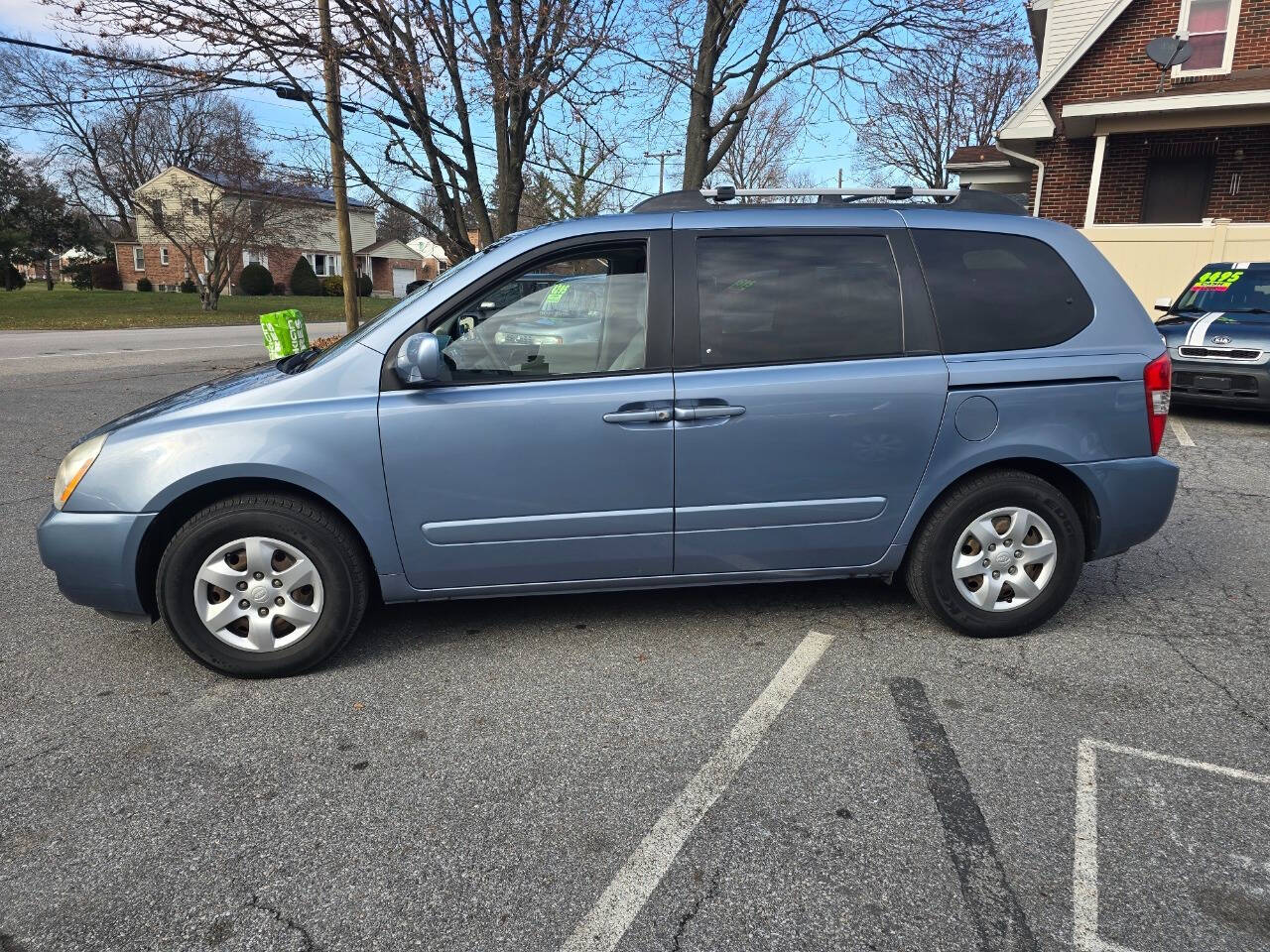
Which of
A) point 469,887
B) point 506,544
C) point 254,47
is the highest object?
point 254,47

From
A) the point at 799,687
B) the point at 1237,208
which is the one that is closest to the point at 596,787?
the point at 799,687

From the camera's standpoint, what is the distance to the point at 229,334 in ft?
77.2

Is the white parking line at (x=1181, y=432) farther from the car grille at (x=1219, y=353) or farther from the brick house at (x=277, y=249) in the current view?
the brick house at (x=277, y=249)

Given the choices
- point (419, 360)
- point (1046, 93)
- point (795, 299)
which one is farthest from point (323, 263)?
point (795, 299)

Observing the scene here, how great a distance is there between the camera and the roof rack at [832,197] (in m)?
3.67

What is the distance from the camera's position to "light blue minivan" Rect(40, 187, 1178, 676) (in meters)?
3.24

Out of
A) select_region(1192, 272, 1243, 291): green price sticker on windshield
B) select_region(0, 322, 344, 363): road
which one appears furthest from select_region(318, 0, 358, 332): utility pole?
select_region(1192, 272, 1243, 291): green price sticker on windshield

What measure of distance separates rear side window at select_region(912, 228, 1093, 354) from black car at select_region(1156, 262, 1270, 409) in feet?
20.6

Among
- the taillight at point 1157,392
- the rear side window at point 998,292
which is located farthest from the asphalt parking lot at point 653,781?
the rear side window at point 998,292

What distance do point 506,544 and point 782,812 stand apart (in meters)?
1.51

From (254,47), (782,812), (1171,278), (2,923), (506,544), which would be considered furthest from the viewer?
(1171,278)

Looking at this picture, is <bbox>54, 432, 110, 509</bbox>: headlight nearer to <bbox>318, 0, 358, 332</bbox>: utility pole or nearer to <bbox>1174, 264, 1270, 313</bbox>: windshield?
<bbox>318, 0, 358, 332</bbox>: utility pole

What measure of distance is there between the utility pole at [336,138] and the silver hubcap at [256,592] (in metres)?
5.99

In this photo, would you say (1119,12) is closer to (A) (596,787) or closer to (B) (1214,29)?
(B) (1214,29)
